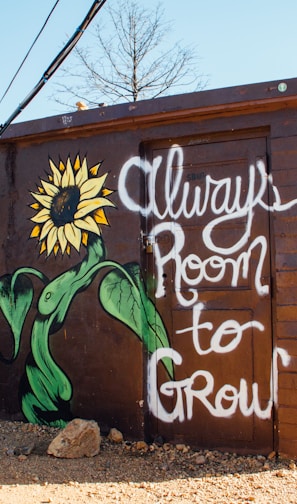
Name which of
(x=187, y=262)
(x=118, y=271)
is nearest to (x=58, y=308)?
(x=118, y=271)

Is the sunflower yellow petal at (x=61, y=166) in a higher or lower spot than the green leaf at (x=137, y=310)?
higher

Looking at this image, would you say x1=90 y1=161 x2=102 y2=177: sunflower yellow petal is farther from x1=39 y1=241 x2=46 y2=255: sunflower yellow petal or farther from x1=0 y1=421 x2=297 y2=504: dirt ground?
x1=0 y1=421 x2=297 y2=504: dirt ground

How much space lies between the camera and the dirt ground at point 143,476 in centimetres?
384

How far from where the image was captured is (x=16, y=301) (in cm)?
557

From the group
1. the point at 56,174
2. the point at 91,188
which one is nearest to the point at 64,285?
the point at 91,188

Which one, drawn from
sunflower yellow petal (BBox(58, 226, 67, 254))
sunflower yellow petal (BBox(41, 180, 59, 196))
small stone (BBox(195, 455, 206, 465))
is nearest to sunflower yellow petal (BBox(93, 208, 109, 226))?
sunflower yellow petal (BBox(58, 226, 67, 254))

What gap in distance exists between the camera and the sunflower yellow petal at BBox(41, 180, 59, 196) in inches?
212

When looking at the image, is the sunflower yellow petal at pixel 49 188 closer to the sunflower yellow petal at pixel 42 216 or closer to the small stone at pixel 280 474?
the sunflower yellow petal at pixel 42 216

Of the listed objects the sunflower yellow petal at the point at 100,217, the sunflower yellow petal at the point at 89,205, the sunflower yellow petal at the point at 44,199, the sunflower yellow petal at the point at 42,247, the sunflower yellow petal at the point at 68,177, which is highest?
the sunflower yellow petal at the point at 68,177

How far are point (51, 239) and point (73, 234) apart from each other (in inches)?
10.2

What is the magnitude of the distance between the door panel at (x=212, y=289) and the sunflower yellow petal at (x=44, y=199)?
1.03 m

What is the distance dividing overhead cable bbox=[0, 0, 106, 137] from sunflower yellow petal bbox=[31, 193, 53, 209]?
724mm

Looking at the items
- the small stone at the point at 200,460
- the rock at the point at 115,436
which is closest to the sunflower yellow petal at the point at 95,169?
the rock at the point at 115,436

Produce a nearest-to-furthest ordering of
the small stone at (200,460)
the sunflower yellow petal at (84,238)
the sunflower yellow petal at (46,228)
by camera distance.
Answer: the small stone at (200,460)
the sunflower yellow petal at (84,238)
the sunflower yellow petal at (46,228)
